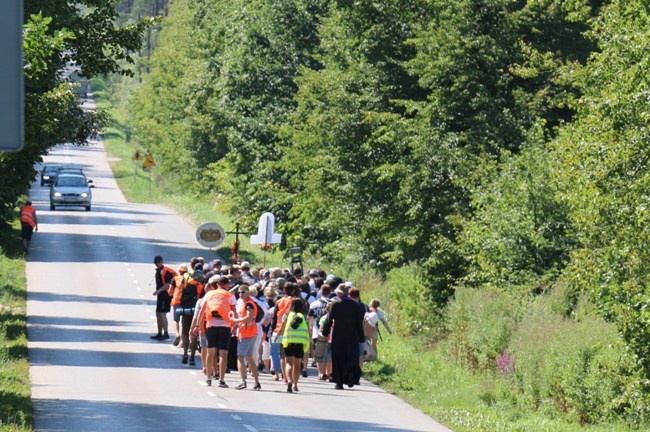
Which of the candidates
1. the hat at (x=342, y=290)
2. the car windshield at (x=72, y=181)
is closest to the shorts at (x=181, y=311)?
the hat at (x=342, y=290)

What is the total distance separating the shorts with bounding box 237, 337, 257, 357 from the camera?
82.7 feet

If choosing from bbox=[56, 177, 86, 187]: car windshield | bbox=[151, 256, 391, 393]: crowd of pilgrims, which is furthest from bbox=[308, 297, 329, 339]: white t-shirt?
bbox=[56, 177, 86, 187]: car windshield

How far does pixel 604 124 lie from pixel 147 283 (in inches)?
962

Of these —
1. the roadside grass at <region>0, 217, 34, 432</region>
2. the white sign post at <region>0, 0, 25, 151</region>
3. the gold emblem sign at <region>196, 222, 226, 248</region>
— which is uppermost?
the white sign post at <region>0, 0, 25, 151</region>

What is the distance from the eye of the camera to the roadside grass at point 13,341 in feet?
67.3

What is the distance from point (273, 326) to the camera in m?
26.5

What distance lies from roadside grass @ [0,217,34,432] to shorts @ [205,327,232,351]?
3090mm

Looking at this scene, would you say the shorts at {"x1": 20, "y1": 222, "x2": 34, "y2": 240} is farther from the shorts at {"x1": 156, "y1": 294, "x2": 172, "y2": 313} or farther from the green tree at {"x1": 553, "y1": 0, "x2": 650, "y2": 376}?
the green tree at {"x1": 553, "y1": 0, "x2": 650, "y2": 376}

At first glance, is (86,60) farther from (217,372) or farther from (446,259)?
(446,259)

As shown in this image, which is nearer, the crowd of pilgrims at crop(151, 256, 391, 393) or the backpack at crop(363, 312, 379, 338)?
the crowd of pilgrims at crop(151, 256, 391, 393)

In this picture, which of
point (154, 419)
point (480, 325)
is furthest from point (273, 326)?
point (154, 419)

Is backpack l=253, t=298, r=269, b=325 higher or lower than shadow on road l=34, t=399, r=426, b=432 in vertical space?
higher

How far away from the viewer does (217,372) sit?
87.7 feet

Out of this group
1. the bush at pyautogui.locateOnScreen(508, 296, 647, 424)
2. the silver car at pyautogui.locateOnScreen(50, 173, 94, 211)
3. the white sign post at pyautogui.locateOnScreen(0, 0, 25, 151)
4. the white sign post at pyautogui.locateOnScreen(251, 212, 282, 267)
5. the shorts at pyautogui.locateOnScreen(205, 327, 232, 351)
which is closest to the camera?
the white sign post at pyautogui.locateOnScreen(0, 0, 25, 151)
